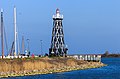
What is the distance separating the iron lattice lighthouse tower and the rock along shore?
32.2ft

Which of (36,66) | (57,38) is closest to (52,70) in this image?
(36,66)

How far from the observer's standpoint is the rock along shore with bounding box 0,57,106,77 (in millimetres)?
81000

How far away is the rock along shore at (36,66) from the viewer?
266ft

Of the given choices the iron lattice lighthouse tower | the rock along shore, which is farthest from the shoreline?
the iron lattice lighthouse tower

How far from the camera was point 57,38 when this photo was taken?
413 feet

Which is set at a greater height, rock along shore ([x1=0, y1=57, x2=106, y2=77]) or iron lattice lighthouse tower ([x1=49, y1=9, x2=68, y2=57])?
iron lattice lighthouse tower ([x1=49, y1=9, x2=68, y2=57])

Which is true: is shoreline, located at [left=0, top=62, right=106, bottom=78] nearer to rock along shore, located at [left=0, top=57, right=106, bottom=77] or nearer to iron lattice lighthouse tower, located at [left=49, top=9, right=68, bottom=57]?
rock along shore, located at [left=0, top=57, right=106, bottom=77]

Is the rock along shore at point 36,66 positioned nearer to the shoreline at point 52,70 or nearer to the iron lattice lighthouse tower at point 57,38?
the shoreline at point 52,70

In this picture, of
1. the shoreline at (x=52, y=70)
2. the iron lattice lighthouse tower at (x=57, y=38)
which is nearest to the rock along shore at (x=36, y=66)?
the shoreline at (x=52, y=70)

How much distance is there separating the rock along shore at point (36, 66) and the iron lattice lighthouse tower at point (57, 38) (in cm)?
981

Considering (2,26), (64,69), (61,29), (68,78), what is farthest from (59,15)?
(68,78)

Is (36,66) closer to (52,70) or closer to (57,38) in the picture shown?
(52,70)

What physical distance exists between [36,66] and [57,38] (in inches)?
1350

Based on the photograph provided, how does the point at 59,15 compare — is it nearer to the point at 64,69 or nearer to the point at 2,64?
the point at 64,69
